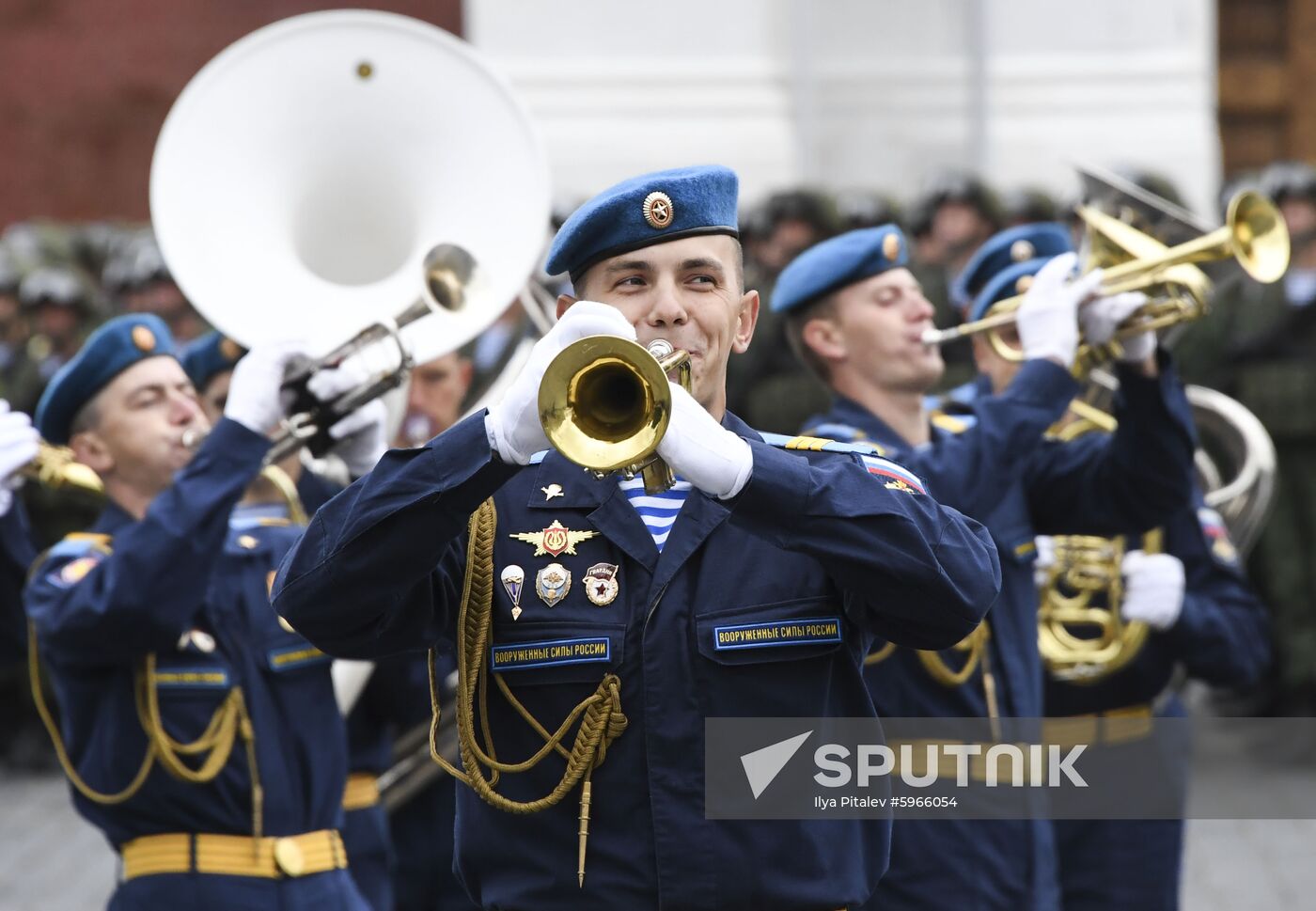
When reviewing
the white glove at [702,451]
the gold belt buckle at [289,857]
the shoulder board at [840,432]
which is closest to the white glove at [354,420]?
the gold belt buckle at [289,857]

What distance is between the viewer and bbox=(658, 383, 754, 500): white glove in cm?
268

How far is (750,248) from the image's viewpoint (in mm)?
9547

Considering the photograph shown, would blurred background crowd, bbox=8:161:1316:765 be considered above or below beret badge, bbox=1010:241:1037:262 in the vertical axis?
below

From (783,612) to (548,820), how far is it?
0.41m

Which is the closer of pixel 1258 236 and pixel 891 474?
pixel 891 474

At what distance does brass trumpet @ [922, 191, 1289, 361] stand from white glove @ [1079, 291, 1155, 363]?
2 cm

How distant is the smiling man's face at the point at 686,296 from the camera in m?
2.95

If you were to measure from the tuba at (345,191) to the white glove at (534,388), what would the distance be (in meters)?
1.62

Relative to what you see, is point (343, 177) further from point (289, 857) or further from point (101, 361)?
point (289, 857)

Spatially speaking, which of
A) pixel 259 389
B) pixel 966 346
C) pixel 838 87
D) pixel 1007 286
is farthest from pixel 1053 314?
pixel 838 87

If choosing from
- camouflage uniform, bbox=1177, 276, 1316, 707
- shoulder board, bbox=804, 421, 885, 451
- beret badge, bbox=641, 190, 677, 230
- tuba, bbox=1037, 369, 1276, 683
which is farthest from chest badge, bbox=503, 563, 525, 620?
camouflage uniform, bbox=1177, 276, 1316, 707

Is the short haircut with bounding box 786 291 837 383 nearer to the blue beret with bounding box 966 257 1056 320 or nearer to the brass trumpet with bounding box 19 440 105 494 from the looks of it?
the blue beret with bounding box 966 257 1056 320

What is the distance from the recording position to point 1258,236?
4.84m

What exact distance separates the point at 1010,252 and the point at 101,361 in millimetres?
2306
